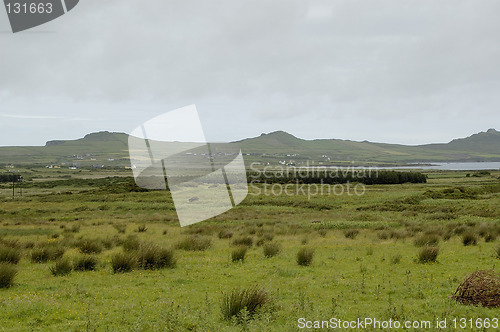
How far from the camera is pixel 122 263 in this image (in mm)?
13500

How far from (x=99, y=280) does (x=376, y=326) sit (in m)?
9.05

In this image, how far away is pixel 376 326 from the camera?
755cm

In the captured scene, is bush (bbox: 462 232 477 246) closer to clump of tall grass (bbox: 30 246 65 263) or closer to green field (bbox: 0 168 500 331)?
green field (bbox: 0 168 500 331)

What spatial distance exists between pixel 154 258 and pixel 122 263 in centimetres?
125

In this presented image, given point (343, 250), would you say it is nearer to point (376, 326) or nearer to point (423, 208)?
point (376, 326)

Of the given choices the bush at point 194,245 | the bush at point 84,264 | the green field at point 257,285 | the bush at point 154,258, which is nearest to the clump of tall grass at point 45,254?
the green field at point 257,285

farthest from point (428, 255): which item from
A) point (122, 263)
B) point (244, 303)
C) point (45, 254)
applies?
point (45, 254)

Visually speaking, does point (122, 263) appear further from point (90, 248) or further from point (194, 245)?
point (194, 245)

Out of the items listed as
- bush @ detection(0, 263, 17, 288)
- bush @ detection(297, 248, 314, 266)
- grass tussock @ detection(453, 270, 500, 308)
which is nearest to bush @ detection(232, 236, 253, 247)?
bush @ detection(297, 248, 314, 266)

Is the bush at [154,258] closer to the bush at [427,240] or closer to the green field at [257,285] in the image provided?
the green field at [257,285]

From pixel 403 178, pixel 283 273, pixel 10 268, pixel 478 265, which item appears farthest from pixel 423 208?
pixel 403 178

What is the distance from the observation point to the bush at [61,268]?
13.0m

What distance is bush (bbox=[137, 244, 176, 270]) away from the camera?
1410cm

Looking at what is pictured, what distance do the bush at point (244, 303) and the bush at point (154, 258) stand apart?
6.19 m
